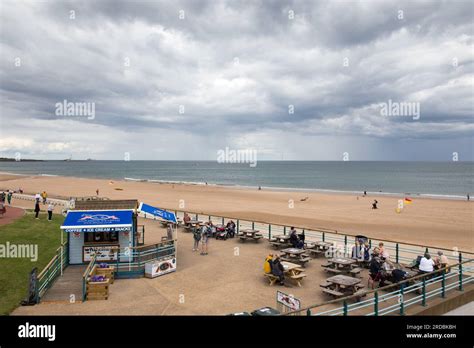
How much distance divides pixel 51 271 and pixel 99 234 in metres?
2.51

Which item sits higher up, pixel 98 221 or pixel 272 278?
pixel 98 221

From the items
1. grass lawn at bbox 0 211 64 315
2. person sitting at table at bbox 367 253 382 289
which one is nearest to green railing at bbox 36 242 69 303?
grass lawn at bbox 0 211 64 315

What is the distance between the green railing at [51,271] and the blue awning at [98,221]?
3.38 ft

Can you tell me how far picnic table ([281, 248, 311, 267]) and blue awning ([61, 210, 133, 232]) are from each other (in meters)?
6.60

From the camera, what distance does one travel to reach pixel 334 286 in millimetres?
11695

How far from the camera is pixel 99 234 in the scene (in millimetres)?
15000

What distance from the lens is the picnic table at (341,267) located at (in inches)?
514


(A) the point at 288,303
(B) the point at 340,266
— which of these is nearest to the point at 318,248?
(B) the point at 340,266

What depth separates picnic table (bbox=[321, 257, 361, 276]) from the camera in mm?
13064

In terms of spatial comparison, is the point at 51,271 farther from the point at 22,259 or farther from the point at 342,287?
the point at 342,287

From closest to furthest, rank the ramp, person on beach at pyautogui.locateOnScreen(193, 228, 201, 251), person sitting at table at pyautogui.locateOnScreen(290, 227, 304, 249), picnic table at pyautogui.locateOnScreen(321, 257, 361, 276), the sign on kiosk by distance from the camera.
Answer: the ramp → picnic table at pyautogui.locateOnScreen(321, 257, 361, 276) → the sign on kiosk → person sitting at table at pyautogui.locateOnScreen(290, 227, 304, 249) → person on beach at pyautogui.locateOnScreen(193, 228, 201, 251)

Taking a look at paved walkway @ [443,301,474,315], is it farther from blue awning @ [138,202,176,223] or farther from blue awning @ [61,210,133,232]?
blue awning @ [61,210,133,232]

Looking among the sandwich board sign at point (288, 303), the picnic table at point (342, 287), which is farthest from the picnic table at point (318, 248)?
the sandwich board sign at point (288, 303)
